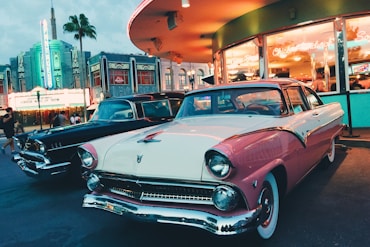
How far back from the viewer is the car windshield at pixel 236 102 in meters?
3.72

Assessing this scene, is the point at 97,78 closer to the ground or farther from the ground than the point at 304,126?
farther from the ground

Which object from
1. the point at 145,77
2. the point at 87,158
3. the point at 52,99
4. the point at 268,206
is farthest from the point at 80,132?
the point at 52,99

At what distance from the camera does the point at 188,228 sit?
8.18 feet

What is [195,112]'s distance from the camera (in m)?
4.20

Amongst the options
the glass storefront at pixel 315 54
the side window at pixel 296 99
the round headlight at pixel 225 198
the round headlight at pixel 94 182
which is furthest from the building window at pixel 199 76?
the round headlight at pixel 225 198

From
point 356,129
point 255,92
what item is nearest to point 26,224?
point 255,92

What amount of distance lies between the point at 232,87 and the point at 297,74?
21.8 feet

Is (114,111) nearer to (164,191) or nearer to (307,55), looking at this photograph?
(164,191)

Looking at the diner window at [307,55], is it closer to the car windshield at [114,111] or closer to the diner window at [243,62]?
the diner window at [243,62]

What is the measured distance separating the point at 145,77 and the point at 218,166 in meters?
34.0

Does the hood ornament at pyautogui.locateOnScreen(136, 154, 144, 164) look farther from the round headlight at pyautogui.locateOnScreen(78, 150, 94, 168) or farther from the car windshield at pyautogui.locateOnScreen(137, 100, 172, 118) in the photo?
the car windshield at pyautogui.locateOnScreen(137, 100, 172, 118)

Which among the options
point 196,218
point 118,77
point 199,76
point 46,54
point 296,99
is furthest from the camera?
point 199,76

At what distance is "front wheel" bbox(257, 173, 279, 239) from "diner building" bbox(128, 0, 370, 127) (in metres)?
4.98

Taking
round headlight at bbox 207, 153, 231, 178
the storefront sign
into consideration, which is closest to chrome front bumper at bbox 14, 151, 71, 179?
round headlight at bbox 207, 153, 231, 178
